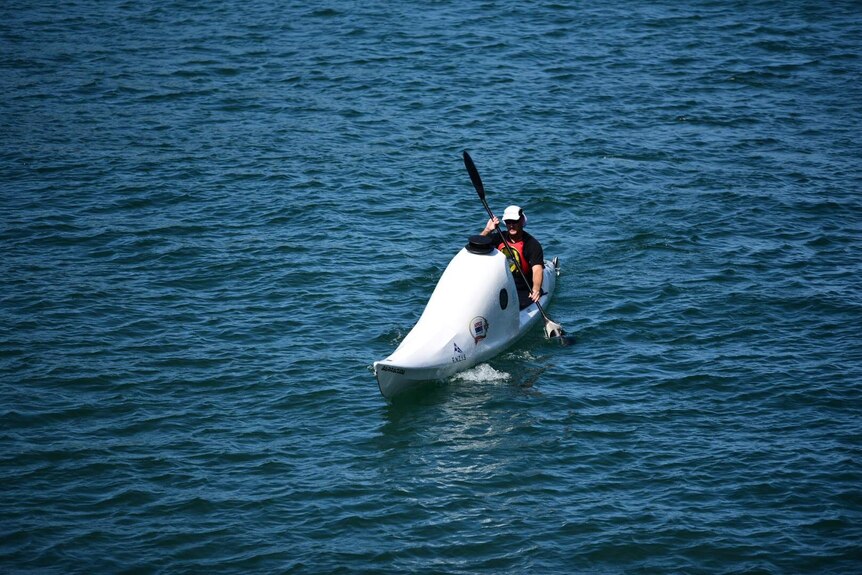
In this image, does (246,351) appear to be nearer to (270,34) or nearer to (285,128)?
(285,128)

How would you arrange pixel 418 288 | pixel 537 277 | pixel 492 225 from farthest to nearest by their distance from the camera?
pixel 418 288
pixel 492 225
pixel 537 277

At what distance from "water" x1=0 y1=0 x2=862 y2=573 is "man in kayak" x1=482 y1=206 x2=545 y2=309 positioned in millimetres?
1078

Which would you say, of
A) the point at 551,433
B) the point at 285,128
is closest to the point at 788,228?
the point at 551,433

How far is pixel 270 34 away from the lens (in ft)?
116

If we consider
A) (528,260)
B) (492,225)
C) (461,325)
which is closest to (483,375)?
(461,325)

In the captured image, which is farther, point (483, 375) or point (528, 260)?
point (528, 260)

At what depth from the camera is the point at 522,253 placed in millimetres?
19281

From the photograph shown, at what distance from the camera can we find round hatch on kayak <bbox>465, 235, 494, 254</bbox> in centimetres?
1794

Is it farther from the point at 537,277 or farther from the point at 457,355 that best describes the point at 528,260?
the point at 457,355

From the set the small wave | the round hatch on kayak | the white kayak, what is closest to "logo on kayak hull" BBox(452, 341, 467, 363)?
the white kayak

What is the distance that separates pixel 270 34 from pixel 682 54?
1376 cm

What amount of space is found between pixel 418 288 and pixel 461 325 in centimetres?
366

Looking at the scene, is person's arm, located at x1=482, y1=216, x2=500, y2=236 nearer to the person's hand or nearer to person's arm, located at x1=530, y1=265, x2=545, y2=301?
the person's hand

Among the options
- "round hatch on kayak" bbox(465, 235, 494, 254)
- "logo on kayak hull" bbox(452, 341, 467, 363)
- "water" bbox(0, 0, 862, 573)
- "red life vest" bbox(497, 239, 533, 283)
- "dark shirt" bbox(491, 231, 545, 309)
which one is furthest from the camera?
"red life vest" bbox(497, 239, 533, 283)
